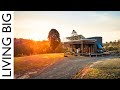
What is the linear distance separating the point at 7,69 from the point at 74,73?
5.09ft

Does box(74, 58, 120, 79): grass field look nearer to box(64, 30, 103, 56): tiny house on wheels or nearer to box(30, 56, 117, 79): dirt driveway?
box(30, 56, 117, 79): dirt driveway

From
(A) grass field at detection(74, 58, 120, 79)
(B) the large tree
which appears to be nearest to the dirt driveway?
(A) grass field at detection(74, 58, 120, 79)

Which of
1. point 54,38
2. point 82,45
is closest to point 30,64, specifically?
point 54,38

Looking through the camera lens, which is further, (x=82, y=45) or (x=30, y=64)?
(x=82, y=45)

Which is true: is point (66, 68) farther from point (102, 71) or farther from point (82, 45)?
point (102, 71)

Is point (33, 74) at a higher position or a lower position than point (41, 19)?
lower

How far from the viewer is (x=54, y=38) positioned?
6.75 m

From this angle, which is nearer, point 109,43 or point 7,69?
point 7,69

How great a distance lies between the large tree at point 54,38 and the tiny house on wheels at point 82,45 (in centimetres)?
20

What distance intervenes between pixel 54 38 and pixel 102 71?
137 centimetres
